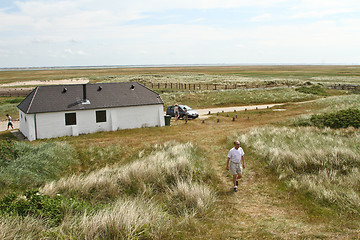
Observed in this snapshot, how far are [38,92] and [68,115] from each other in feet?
11.2

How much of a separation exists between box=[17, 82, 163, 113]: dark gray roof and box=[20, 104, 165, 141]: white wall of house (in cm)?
45

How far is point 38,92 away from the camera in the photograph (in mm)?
24141

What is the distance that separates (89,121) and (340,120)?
787 inches

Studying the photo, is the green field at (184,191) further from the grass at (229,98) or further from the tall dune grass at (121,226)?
the grass at (229,98)

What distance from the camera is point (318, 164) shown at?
1243 cm

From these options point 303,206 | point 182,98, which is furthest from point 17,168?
point 182,98

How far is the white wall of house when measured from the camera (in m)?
22.6

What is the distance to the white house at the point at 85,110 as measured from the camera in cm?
2280

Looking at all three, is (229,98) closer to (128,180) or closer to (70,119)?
(70,119)

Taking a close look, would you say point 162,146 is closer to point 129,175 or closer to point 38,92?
point 129,175

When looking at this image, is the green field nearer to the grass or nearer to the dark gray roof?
the dark gray roof

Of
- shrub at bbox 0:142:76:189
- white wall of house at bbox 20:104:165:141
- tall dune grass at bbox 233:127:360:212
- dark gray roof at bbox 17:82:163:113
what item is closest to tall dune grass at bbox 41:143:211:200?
shrub at bbox 0:142:76:189

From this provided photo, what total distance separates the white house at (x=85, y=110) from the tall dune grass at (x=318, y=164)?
10.8 m

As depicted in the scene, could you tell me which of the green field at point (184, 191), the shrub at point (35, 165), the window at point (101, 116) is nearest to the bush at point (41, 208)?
the green field at point (184, 191)
